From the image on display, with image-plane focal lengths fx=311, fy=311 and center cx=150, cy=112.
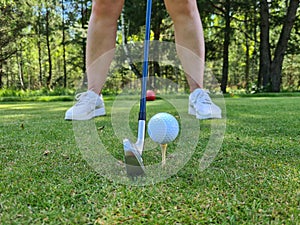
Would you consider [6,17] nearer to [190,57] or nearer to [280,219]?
[190,57]

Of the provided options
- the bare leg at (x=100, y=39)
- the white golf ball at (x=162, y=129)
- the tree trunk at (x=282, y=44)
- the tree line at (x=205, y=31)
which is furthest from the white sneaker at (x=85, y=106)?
the tree trunk at (x=282, y=44)

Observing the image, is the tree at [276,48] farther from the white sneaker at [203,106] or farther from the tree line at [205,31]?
the white sneaker at [203,106]

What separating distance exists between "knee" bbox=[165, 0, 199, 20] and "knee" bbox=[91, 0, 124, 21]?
12.6 inches

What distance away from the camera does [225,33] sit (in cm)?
1186

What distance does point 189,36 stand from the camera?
2.04m

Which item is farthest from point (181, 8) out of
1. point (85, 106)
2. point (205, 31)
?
point (205, 31)

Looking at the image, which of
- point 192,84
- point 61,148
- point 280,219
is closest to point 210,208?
point 280,219

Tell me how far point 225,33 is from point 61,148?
11400 millimetres

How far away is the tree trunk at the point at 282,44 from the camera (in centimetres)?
913

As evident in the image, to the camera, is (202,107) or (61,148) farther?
(202,107)

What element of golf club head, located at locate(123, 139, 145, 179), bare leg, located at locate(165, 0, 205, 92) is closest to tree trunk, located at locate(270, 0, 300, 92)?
bare leg, located at locate(165, 0, 205, 92)

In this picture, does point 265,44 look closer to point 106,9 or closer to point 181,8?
point 181,8

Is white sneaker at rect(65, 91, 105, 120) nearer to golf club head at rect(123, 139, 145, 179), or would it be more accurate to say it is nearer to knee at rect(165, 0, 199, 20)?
knee at rect(165, 0, 199, 20)

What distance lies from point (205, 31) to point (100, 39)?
14.1 metres
